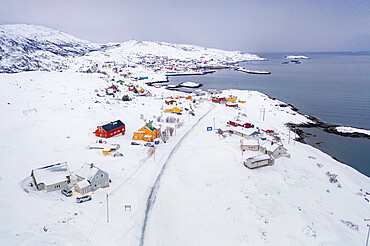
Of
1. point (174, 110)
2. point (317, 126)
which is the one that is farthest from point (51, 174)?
point (317, 126)

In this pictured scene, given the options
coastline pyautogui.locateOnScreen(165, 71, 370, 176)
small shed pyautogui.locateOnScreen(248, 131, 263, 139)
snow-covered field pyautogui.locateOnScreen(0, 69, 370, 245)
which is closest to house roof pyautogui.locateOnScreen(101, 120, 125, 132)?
snow-covered field pyautogui.locateOnScreen(0, 69, 370, 245)

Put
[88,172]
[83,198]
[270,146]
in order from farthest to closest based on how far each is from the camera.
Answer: [270,146]
[88,172]
[83,198]

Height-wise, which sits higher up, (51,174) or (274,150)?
(51,174)

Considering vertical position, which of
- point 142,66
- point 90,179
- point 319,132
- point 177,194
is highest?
point 142,66

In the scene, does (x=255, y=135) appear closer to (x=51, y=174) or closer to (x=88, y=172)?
(x=88, y=172)

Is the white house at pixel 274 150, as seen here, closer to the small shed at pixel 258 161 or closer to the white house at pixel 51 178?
the small shed at pixel 258 161

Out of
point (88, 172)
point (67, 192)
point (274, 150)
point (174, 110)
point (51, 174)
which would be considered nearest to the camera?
point (67, 192)

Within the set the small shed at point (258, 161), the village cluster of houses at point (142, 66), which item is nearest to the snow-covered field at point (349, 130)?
the small shed at point (258, 161)
